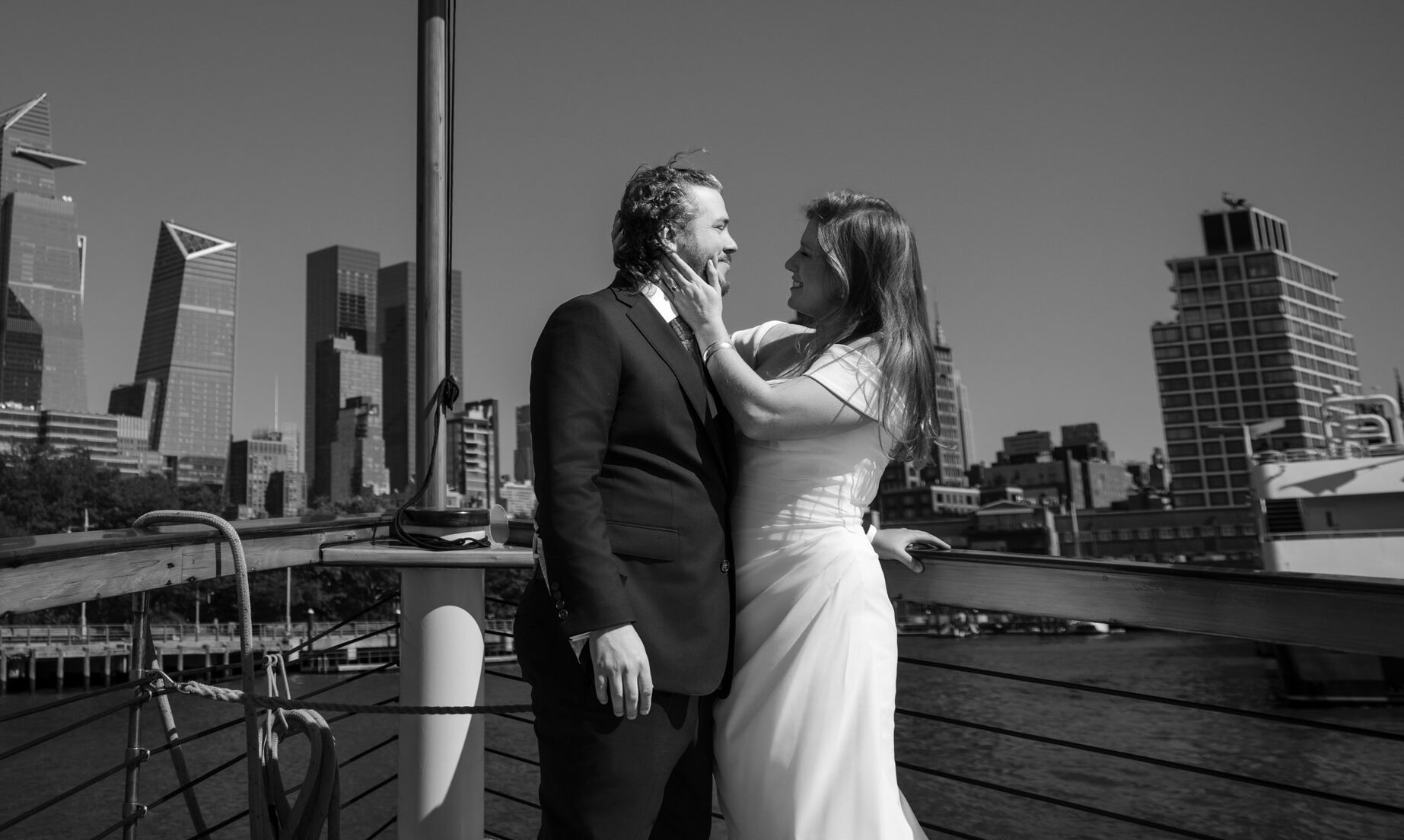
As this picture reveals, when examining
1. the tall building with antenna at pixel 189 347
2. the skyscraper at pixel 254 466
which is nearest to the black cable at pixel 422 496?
the skyscraper at pixel 254 466

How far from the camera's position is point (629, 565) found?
5.93 feet

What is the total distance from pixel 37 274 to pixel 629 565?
572ft

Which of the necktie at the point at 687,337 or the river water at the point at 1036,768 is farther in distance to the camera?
the river water at the point at 1036,768

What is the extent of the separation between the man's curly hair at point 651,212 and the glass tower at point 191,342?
177508 millimetres

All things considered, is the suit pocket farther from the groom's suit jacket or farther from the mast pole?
the mast pole

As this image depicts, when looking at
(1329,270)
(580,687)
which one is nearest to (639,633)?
(580,687)

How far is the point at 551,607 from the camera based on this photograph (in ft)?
6.10

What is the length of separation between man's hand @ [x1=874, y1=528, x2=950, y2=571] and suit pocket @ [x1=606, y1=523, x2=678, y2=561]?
639mm

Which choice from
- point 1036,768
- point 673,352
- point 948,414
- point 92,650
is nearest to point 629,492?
point 673,352

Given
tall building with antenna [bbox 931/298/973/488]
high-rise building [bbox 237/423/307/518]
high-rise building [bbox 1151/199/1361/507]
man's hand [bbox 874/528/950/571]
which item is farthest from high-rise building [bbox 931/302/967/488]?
man's hand [bbox 874/528/950/571]

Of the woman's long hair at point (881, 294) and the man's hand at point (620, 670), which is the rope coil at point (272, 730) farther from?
the woman's long hair at point (881, 294)

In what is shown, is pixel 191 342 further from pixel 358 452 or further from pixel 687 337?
pixel 687 337

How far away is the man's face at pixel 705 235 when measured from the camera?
2.01 metres

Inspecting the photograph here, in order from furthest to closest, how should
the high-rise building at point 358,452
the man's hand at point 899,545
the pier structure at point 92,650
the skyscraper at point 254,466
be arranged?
the high-rise building at point 358,452 → the skyscraper at point 254,466 → the pier structure at point 92,650 → the man's hand at point 899,545
